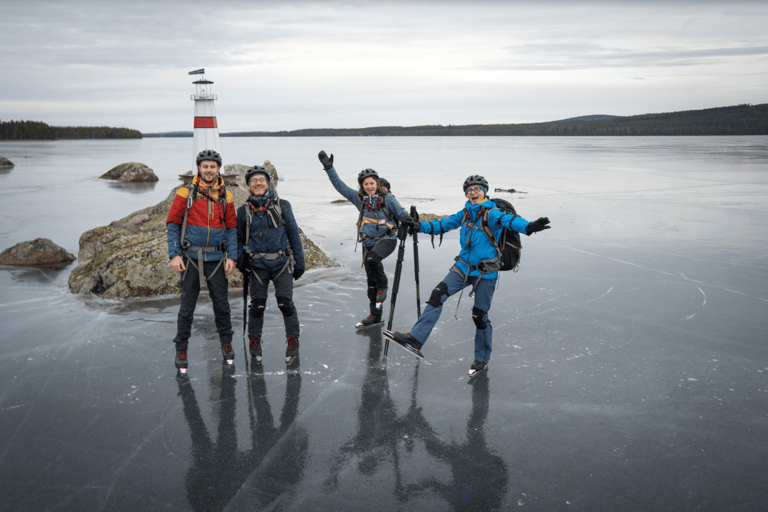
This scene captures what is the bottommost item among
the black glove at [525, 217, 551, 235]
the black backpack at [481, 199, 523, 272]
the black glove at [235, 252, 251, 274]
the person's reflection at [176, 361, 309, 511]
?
the person's reflection at [176, 361, 309, 511]

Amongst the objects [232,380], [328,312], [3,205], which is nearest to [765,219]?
[328,312]

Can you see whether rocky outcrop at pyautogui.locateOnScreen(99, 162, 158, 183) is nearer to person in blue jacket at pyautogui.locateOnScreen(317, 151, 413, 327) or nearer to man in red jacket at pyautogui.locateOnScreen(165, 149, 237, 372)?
person in blue jacket at pyautogui.locateOnScreen(317, 151, 413, 327)

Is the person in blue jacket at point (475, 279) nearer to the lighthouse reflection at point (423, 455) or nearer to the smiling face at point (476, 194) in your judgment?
the smiling face at point (476, 194)

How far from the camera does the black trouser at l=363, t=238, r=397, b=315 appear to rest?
777 cm

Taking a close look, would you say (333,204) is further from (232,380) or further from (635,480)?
(635,480)

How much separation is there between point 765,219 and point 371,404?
53.1 ft

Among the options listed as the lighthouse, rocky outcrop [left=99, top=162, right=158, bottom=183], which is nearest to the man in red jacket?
the lighthouse

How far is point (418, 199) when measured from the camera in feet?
84.6

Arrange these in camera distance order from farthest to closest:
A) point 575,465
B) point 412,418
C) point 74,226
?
point 74,226 < point 412,418 < point 575,465

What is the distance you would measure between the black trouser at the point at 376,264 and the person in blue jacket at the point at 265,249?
1.29m

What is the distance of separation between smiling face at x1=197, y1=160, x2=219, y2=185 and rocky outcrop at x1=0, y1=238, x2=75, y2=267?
27.5ft

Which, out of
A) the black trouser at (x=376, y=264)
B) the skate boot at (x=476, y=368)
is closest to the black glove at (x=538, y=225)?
the skate boot at (x=476, y=368)

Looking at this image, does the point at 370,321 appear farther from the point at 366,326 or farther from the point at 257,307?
the point at 257,307

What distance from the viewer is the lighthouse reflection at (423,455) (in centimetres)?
416
